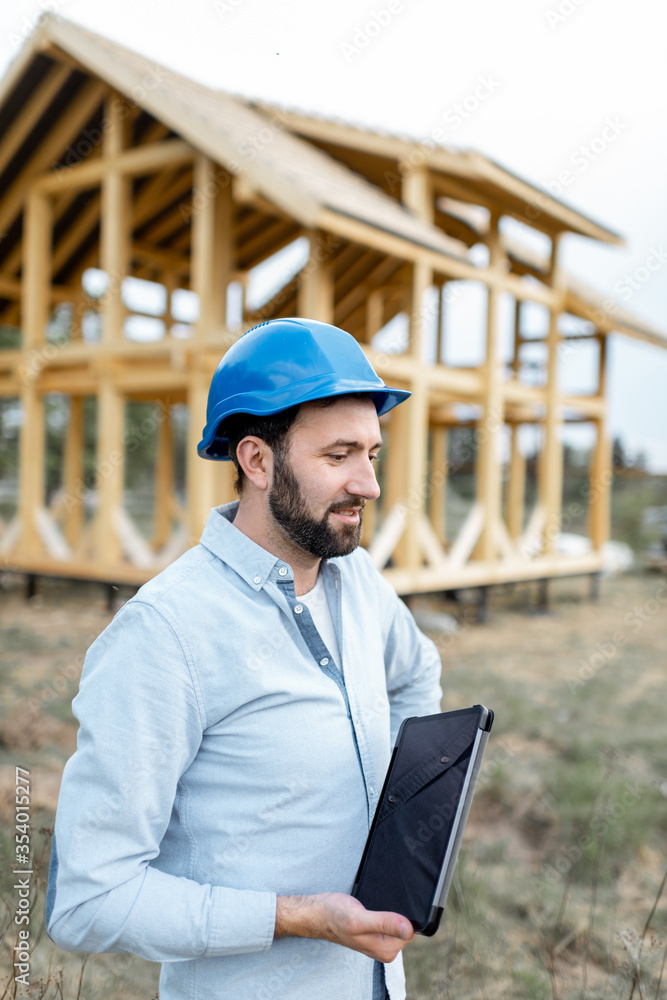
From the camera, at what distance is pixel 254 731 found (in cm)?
155

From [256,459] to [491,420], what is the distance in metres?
8.79

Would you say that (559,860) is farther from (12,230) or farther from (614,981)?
(12,230)

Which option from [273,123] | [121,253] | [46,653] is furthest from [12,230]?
[46,653]

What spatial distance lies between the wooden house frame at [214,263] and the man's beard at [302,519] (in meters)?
5.44

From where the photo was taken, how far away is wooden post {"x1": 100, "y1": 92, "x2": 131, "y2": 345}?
862 centimetres

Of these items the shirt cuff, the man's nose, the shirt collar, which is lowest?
the shirt cuff

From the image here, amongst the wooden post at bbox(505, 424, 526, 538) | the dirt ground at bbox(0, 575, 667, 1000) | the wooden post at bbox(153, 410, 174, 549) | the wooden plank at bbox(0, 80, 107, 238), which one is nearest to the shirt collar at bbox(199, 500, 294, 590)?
the dirt ground at bbox(0, 575, 667, 1000)

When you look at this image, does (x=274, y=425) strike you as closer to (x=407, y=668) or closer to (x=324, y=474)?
(x=324, y=474)

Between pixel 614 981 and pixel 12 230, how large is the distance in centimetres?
1163

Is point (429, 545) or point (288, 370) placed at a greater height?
point (288, 370)

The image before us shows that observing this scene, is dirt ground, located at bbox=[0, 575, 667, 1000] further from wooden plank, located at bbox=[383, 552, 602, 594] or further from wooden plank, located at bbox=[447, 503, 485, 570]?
wooden plank, located at bbox=[447, 503, 485, 570]

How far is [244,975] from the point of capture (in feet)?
5.07

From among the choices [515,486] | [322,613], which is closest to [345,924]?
[322,613]

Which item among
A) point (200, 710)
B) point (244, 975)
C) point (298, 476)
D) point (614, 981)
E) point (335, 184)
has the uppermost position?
point (335, 184)
